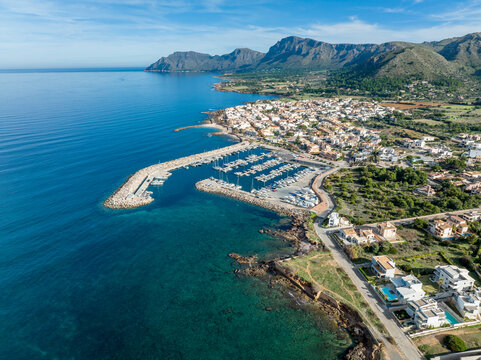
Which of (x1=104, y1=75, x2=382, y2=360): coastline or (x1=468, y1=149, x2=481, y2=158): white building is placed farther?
(x1=468, y1=149, x2=481, y2=158): white building

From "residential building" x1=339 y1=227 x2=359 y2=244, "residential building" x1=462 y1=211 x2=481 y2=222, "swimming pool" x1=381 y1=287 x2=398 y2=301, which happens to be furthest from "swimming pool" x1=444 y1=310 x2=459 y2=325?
"residential building" x1=462 y1=211 x2=481 y2=222

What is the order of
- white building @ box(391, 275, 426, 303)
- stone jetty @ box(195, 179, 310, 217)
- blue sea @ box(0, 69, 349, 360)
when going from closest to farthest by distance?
blue sea @ box(0, 69, 349, 360) < white building @ box(391, 275, 426, 303) < stone jetty @ box(195, 179, 310, 217)

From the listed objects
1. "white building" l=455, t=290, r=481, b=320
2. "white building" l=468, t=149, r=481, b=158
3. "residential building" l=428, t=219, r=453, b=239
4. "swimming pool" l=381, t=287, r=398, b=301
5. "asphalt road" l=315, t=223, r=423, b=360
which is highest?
"white building" l=468, t=149, r=481, b=158

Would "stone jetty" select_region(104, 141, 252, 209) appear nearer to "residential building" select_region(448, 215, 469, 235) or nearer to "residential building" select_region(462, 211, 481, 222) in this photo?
"residential building" select_region(448, 215, 469, 235)

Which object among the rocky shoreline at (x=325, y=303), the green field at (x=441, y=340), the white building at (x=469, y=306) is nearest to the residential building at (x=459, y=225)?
the white building at (x=469, y=306)

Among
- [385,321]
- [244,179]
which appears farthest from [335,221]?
[244,179]

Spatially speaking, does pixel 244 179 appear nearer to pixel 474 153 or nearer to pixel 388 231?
pixel 388 231

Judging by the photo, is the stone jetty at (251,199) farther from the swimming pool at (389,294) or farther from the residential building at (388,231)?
the swimming pool at (389,294)
